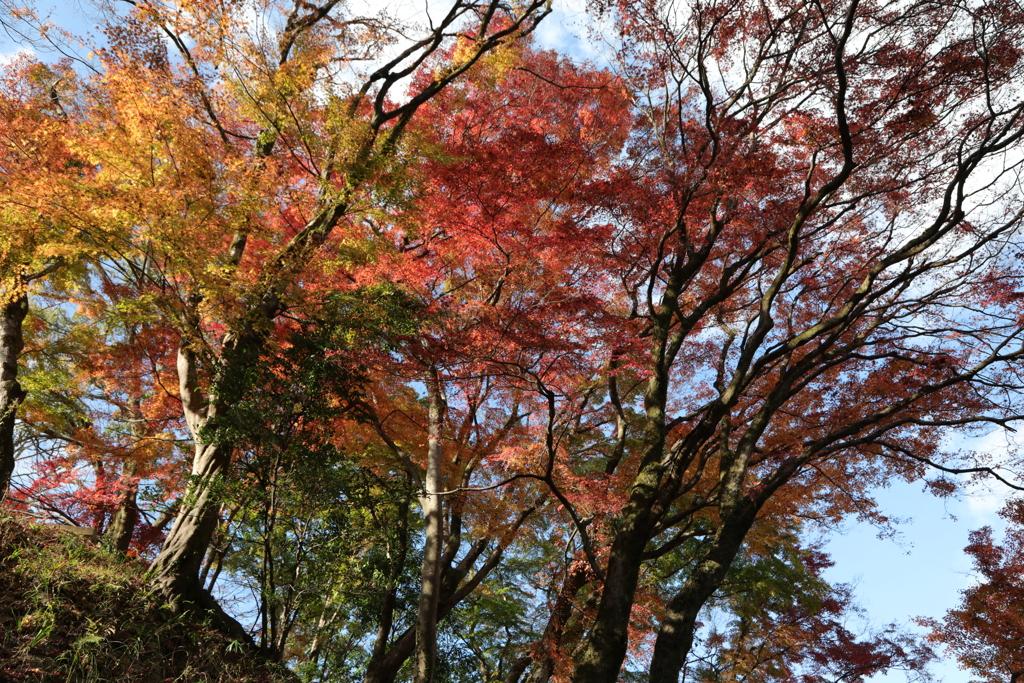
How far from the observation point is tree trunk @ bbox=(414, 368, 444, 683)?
746 centimetres

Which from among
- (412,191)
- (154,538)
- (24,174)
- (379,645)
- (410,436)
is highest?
(412,191)

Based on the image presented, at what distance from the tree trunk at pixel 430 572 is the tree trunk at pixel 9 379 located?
5778mm

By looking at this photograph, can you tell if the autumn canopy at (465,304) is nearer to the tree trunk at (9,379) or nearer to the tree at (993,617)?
the tree trunk at (9,379)

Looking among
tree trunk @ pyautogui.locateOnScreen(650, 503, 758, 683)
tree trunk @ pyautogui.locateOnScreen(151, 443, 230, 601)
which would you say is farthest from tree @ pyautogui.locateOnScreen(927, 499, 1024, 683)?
tree trunk @ pyautogui.locateOnScreen(151, 443, 230, 601)

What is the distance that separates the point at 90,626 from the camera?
5.97 metres

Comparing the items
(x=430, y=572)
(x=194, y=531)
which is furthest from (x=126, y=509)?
(x=430, y=572)

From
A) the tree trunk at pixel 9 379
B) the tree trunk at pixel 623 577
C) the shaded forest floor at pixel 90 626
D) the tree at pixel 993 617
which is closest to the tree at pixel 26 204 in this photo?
the tree trunk at pixel 9 379

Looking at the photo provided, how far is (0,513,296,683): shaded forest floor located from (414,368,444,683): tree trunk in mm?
1697

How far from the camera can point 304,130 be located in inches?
351

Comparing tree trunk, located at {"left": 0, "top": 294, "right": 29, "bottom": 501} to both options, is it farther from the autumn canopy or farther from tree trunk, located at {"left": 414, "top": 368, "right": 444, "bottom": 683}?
tree trunk, located at {"left": 414, "top": 368, "right": 444, "bottom": 683}

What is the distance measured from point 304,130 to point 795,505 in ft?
34.3

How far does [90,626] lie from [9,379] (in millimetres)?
5049

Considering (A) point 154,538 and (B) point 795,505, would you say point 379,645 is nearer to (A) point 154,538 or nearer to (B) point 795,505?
(A) point 154,538

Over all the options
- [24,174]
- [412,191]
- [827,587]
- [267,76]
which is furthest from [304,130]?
[827,587]
